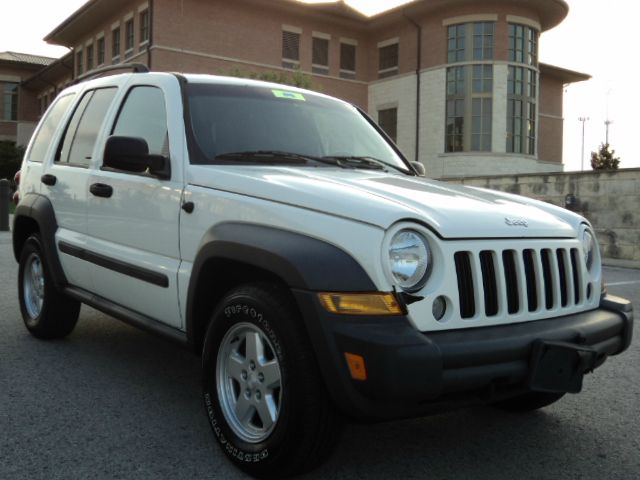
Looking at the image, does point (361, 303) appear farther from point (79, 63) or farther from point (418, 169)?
point (79, 63)

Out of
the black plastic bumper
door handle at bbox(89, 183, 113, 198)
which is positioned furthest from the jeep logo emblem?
door handle at bbox(89, 183, 113, 198)

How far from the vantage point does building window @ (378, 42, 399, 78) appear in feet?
130

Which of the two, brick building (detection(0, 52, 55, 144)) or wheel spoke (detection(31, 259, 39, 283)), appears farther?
brick building (detection(0, 52, 55, 144))

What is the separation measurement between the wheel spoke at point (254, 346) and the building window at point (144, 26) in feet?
108

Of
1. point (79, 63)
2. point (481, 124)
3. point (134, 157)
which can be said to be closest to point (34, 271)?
point (134, 157)

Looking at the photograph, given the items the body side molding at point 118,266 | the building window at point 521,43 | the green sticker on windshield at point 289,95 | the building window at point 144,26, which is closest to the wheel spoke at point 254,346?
the body side molding at point 118,266

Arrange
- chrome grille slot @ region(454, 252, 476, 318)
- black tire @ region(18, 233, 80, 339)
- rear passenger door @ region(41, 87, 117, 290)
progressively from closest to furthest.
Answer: chrome grille slot @ region(454, 252, 476, 318) < rear passenger door @ region(41, 87, 117, 290) < black tire @ region(18, 233, 80, 339)

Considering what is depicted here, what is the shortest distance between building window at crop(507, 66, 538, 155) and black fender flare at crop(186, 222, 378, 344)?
115 feet

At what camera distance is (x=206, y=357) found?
10.1 ft

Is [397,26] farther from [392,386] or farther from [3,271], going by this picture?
[392,386]

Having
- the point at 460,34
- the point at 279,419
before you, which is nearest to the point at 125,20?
the point at 460,34

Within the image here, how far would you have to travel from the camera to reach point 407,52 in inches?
1532

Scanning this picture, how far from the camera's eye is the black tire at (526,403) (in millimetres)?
3680

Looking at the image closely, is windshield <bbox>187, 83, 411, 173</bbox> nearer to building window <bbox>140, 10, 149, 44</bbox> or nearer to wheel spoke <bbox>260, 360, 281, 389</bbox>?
wheel spoke <bbox>260, 360, 281, 389</bbox>
